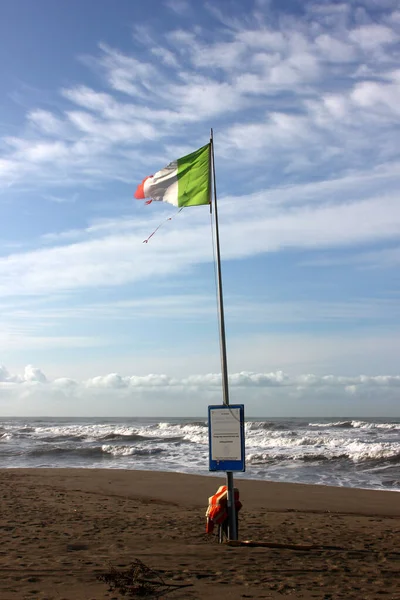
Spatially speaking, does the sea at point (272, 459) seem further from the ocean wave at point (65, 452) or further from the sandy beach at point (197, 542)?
the sandy beach at point (197, 542)

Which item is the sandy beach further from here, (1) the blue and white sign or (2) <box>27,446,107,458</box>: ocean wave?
(2) <box>27,446,107,458</box>: ocean wave

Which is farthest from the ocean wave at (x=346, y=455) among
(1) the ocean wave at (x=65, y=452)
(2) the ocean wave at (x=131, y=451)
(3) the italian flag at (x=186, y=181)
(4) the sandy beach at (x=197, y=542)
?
(3) the italian flag at (x=186, y=181)

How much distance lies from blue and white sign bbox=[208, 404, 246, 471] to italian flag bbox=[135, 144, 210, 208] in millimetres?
3218

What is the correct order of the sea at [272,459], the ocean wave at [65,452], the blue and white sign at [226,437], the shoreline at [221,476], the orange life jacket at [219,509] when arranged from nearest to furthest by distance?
the blue and white sign at [226,437] → the orange life jacket at [219,509] → the shoreline at [221,476] → the sea at [272,459] → the ocean wave at [65,452]

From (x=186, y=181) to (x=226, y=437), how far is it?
3979 millimetres

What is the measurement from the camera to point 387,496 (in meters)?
13.9

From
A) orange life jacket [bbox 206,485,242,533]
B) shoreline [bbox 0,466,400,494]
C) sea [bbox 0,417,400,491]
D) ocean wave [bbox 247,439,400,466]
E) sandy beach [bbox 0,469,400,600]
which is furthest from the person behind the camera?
ocean wave [bbox 247,439,400,466]

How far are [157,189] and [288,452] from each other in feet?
61.3

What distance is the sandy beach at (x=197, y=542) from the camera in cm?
570

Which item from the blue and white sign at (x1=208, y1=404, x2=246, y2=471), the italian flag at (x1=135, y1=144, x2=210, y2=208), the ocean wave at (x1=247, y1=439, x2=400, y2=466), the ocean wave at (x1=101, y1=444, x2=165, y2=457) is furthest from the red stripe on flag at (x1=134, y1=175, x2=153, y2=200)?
the ocean wave at (x1=101, y1=444, x2=165, y2=457)

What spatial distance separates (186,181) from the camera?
8.52 meters

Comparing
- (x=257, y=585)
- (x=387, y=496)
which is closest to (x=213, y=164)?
(x=257, y=585)

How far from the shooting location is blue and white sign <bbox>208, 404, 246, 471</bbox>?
7492 mm

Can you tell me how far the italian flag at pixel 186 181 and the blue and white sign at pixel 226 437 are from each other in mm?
3218
